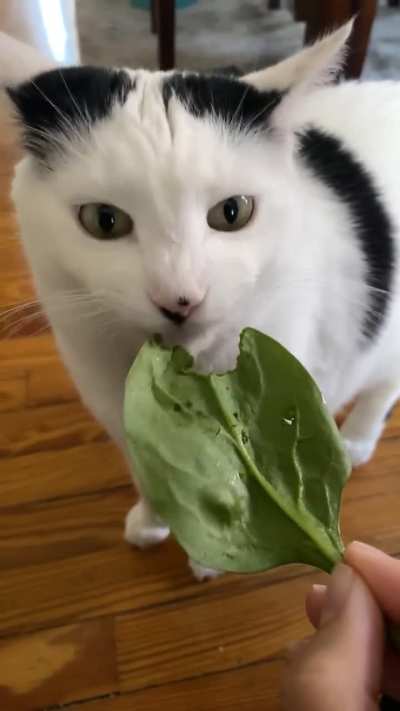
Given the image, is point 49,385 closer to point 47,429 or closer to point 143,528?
point 47,429

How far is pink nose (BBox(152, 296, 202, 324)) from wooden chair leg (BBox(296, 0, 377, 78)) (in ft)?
4.11

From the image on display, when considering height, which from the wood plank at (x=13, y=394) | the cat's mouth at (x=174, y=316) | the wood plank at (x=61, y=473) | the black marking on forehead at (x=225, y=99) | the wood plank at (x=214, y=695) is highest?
the black marking on forehead at (x=225, y=99)

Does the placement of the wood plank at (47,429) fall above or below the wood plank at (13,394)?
below

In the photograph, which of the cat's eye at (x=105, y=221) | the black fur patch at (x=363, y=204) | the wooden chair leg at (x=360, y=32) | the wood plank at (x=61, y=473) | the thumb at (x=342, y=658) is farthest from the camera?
the wooden chair leg at (x=360, y=32)

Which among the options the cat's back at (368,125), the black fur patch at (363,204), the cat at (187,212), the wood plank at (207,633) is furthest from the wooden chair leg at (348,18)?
the wood plank at (207,633)

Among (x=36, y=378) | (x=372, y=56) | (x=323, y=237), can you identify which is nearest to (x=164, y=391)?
(x=323, y=237)

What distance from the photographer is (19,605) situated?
1068 mm

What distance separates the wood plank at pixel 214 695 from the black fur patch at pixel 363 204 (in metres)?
0.49

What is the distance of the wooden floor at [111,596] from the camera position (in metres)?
0.99

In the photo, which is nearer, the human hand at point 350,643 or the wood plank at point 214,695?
the human hand at point 350,643

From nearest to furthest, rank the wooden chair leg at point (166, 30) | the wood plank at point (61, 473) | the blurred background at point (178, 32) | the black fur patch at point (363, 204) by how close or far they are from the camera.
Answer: the black fur patch at point (363, 204)
the wood plank at point (61, 473)
the wooden chair leg at point (166, 30)
the blurred background at point (178, 32)

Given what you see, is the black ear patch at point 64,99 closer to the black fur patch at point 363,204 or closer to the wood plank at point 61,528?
the black fur patch at point 363,204

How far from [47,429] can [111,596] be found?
344 mm

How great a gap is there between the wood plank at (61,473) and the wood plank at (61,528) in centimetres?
2
